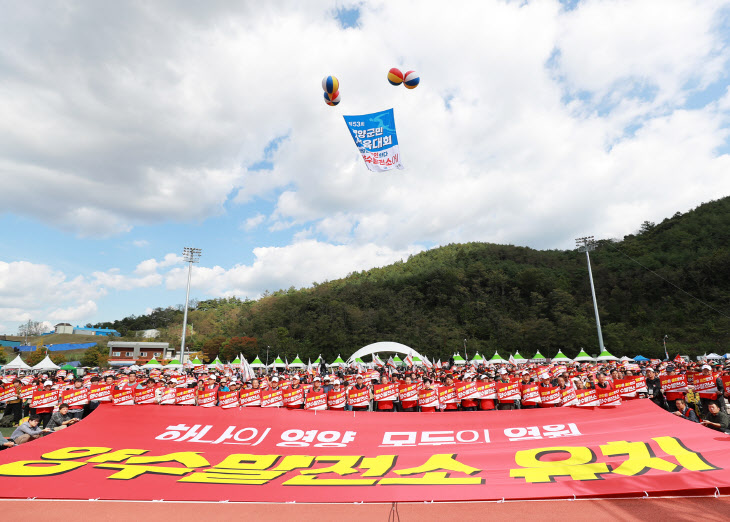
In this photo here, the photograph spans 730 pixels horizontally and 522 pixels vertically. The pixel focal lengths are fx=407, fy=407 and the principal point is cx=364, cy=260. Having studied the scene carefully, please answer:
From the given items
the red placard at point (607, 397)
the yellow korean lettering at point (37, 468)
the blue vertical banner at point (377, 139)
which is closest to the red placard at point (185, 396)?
the yellow korean lettering at point (37, 468)

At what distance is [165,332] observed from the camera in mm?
92500

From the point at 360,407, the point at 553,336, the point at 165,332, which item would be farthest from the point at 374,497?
the point at 165,332

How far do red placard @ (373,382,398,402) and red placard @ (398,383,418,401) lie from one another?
0.51 ft

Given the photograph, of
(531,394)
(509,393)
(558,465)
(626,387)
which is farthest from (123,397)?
(626,387)

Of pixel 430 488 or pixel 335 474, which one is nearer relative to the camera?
pixel 430 488

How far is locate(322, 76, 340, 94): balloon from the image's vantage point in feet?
39.0

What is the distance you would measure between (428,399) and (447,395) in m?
0.53

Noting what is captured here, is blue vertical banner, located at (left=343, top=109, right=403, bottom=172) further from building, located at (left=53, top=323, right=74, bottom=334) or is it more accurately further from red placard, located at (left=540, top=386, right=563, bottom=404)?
building, located at (left=53, top=323, right=74, bottom=334)

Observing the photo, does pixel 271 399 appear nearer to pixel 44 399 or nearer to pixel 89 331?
pixel 44 399

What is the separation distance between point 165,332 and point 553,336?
265ft

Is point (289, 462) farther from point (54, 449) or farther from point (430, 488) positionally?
point (54, 449)

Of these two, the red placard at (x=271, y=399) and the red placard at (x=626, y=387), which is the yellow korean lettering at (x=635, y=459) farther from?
the red placard at (x=271, y=399)

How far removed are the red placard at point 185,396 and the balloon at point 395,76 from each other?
424 inches

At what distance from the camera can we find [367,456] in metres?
7.31
